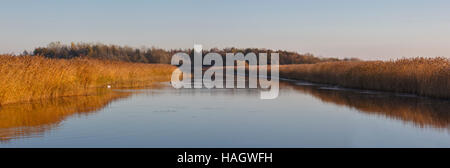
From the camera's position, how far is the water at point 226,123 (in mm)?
7492

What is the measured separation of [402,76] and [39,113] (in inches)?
524

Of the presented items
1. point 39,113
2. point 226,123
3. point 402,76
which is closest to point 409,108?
point 402,76

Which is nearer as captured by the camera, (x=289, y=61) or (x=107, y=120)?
(x=107, y=120)

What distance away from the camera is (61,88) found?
15.9m

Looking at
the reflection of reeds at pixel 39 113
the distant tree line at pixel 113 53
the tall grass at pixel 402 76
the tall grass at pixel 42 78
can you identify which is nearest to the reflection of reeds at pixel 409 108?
the tall grass at pixel 402 76

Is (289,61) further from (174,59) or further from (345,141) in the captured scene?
(345,141)

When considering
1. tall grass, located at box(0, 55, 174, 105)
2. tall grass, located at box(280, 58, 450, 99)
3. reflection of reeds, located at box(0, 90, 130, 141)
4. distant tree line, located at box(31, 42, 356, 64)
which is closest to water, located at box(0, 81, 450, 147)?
reflection of reeds, located at box(0, 90, 130, 141)

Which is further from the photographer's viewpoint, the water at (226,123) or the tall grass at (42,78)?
the tall grass at (42,78)

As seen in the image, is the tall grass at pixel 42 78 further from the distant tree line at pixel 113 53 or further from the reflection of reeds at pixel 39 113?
the distant tree line at pixel 113 53

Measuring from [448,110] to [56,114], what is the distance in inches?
400

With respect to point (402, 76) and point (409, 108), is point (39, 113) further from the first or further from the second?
point (402, 76)

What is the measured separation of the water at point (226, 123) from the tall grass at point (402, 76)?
90cm

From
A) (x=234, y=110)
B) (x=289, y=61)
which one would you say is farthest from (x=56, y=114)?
(x=289, y=61)

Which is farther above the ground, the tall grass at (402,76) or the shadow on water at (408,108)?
the tall grass at (402,76)
